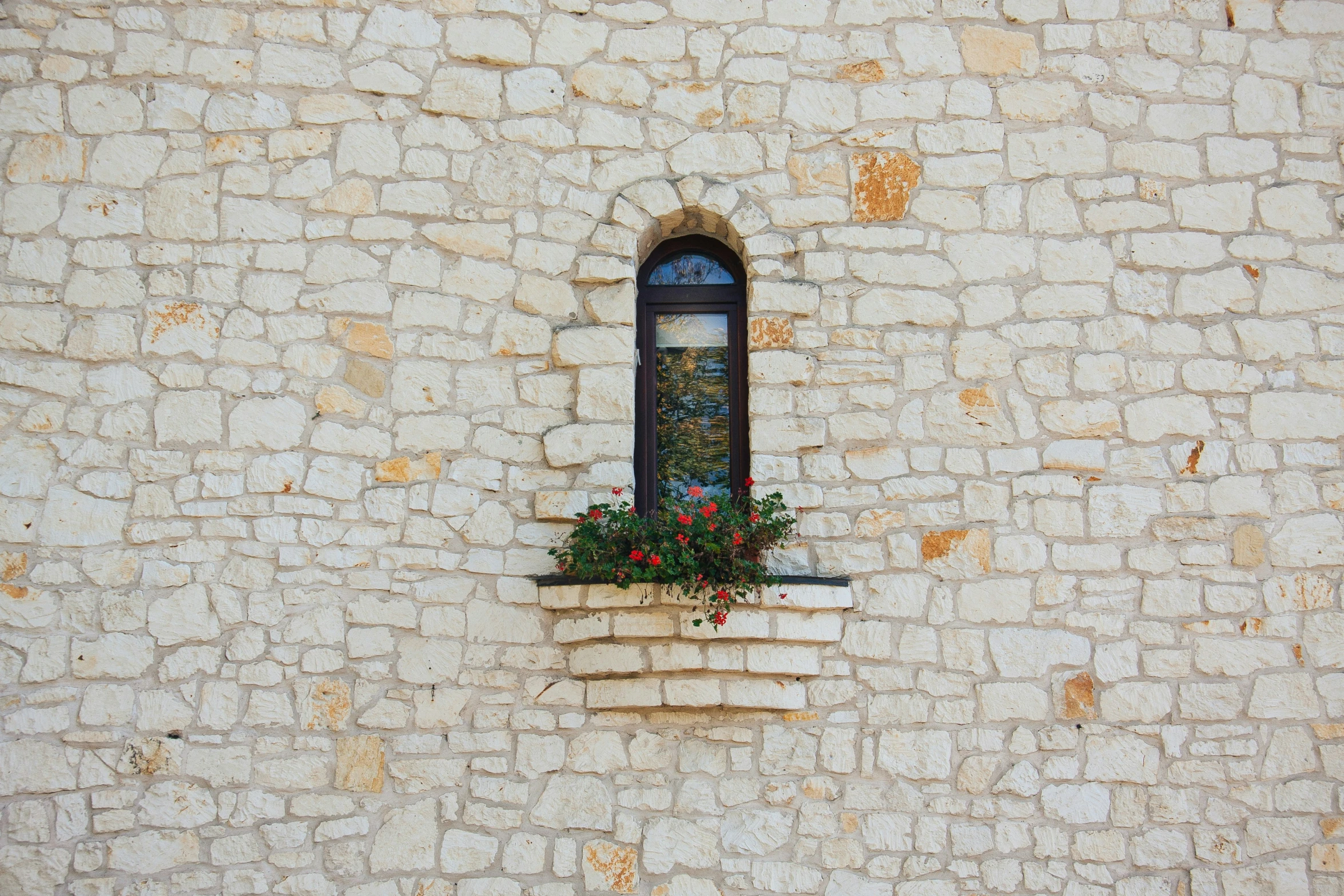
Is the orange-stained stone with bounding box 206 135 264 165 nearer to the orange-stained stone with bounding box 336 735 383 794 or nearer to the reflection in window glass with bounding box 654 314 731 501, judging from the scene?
the reflection in window glass with bounding box 654 314 731 501

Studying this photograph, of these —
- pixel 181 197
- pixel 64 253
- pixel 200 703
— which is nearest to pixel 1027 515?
pixel 200 703

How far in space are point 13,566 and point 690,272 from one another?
9.32 feet

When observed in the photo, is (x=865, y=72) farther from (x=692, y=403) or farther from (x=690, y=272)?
(x=692, y=403)

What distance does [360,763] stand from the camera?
3471 mm

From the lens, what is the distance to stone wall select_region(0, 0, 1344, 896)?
3447 millimetres

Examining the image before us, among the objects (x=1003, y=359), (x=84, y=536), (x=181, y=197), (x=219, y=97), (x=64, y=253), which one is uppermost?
(x=219, y=97)

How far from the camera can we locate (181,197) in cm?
383

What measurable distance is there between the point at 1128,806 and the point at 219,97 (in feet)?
14.6

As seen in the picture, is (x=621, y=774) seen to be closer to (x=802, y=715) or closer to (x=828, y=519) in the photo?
(x=802, y=715)

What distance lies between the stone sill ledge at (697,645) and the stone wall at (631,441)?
0.02m

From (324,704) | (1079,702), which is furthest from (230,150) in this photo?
(1079,702)

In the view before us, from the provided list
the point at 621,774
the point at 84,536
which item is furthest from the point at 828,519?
the point at 84,536

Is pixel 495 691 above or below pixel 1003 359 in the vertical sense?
below

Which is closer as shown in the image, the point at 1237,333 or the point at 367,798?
the point at 367,798
